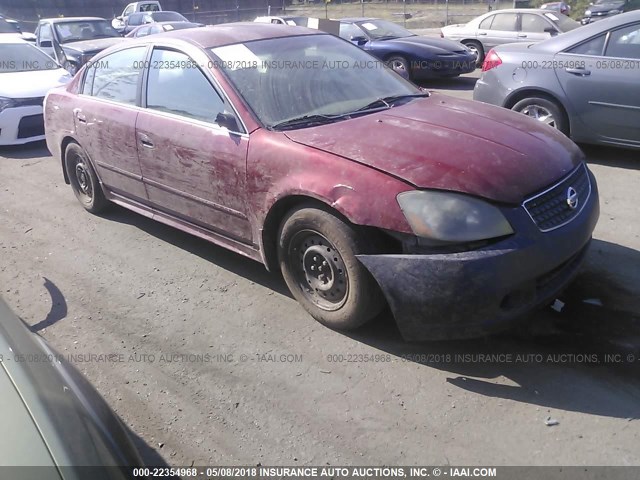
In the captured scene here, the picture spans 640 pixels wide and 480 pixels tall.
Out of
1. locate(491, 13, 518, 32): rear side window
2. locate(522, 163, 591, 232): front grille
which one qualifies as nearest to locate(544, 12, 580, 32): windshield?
locate(491, 13, 518, 32): rear side window

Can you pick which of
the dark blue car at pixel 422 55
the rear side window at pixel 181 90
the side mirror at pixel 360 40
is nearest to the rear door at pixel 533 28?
the dark blue car at pixel 422 55

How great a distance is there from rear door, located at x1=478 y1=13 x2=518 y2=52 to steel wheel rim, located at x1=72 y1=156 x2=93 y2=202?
34.1 feet

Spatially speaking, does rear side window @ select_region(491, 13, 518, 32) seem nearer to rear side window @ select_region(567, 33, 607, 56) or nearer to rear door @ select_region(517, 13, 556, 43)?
rear door @ select_region(517, 13, 556, 43)

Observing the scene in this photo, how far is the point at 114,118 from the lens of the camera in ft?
15.3

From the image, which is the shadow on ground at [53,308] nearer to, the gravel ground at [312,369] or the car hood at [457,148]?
the gravel ground at [312,369]

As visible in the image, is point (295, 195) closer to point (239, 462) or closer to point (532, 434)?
point (239, 462)

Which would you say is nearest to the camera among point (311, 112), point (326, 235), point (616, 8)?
point (326, 235)

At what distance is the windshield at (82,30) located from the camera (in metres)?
14.0

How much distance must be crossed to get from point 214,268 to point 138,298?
2.03ft

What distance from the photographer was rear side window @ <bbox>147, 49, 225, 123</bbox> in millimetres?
3918

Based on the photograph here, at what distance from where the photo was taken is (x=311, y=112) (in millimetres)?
3801

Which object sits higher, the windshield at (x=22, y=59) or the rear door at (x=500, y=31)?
the rear door at (x=500, y=31)

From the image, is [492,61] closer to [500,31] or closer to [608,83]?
[608,83]

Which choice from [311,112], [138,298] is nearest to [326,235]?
[311,112]
